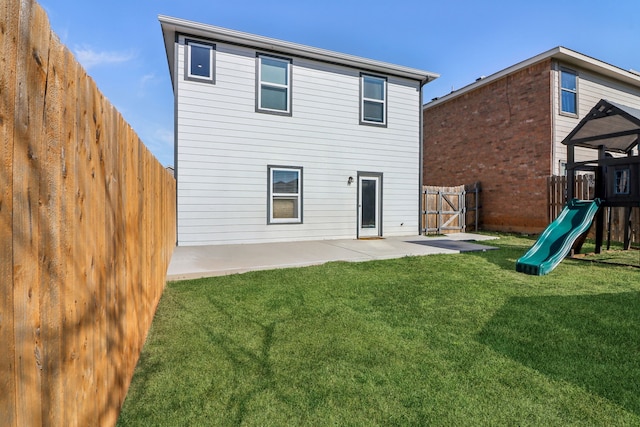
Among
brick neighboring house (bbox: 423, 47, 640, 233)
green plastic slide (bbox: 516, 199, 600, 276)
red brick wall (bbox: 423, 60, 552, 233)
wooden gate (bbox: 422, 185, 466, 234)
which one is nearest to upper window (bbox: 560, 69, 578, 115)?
brick neighboring house (bbox: 423, 47, 640, 233)

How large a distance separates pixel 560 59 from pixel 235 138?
10.6 meters

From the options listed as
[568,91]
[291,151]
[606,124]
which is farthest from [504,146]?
[291,151]

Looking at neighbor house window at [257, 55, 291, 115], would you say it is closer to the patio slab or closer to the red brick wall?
the patio slab

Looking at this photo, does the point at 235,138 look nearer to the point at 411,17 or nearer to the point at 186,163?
the point at 186,163

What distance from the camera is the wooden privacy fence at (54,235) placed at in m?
0.86

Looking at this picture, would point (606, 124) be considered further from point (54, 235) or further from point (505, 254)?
point (54, 235)

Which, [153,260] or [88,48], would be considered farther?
[88,48]

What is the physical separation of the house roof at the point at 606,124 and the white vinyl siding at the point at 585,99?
11.0 ft

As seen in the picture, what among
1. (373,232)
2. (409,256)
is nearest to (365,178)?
(373,232)

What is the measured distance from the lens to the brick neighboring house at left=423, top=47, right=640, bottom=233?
10578 millimetres

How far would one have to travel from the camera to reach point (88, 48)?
752cm

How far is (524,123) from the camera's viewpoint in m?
11.2

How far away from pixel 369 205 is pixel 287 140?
3.10 m

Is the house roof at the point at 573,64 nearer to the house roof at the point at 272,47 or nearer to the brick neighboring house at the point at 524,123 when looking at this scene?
the brick neighboring house at the point at 524,123
